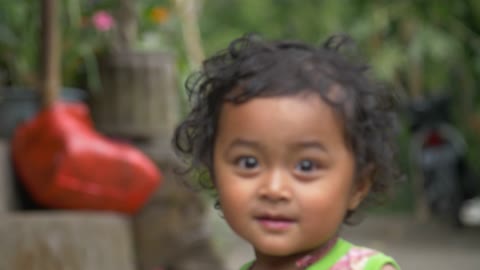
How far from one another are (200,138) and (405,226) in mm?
7691

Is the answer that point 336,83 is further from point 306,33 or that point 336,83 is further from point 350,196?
point 306,33

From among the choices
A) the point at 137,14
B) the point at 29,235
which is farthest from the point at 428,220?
the point at 29,235

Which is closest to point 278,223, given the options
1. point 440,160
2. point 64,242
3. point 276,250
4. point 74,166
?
point 276,250

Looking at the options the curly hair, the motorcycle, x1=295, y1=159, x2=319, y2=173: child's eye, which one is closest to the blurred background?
the curly hair

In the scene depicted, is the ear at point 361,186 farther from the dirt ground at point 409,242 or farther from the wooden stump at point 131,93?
the dirt ground at point 409,242

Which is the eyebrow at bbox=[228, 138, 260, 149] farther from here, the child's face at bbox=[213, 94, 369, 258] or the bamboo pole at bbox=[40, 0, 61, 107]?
the bamboo pole at bbox=[40, 0, 61, 107]

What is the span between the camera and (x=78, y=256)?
161 inches

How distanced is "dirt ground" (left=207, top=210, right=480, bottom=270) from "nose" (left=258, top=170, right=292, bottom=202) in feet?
14.5

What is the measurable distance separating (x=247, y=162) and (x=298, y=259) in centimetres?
21

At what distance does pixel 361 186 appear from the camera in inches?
87.4

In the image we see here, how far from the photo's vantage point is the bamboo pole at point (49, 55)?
4.67m

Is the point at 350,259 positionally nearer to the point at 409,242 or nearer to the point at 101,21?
the point at 101,21

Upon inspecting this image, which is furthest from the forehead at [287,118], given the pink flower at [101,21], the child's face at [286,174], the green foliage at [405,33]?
the green foliage at [405,33]

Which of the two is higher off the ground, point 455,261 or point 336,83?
point 336,83
